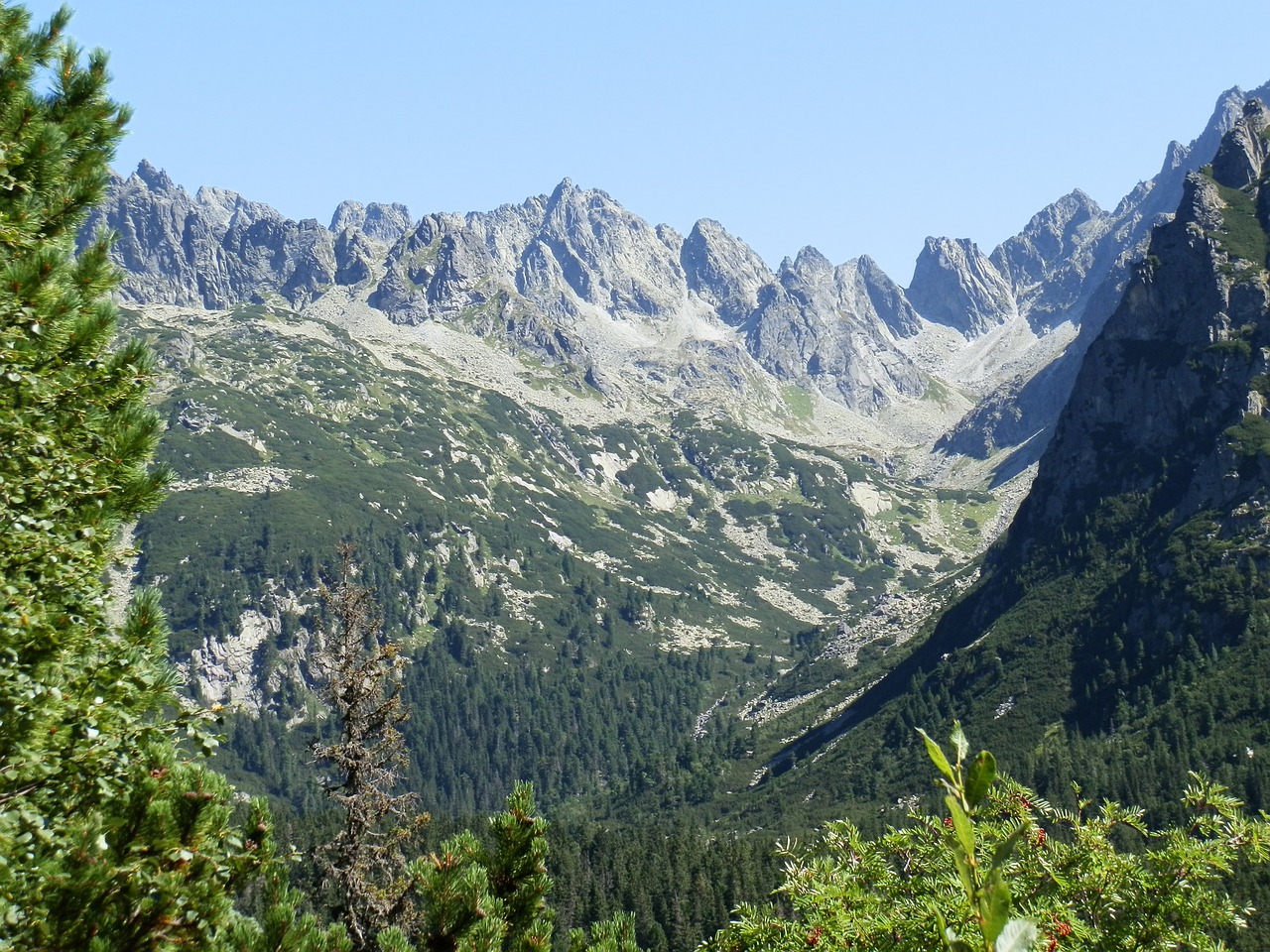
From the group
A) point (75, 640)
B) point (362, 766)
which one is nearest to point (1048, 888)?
point (75, 640)

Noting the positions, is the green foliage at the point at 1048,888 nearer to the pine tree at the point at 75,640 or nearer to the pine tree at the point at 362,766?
the pine tree at the point at 75,640

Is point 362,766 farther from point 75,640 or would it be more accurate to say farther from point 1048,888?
point 1048,888

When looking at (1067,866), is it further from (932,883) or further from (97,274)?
(97,274)

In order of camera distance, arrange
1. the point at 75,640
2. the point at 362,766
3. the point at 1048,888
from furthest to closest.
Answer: the point at 362,766 < the point at 1048,888 < the point at 75,640

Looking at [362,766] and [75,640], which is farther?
[362,766]

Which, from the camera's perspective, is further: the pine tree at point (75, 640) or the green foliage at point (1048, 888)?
the green foliage at point (1048, 888)

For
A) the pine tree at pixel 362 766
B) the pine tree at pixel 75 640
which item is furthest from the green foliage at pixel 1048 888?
the pine tree at pixel 362 766

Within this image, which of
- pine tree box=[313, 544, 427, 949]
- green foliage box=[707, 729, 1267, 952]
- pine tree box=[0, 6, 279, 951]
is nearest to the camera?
pine tree box=[0, 6, 279, 951]

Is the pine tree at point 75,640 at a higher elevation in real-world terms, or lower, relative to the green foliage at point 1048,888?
higher

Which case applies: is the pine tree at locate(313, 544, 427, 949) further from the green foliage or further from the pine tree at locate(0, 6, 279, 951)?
the pine tree at locate(0, 6, 279, 951)

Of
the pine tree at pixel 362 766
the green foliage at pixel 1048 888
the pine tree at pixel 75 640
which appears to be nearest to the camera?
the pine tree at pixel 75 640

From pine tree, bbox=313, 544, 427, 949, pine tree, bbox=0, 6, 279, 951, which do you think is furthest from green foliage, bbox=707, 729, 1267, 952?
pine tree, bbox=313, 544, 427, 949

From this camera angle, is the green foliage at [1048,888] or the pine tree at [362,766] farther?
the pine tree at [362,766]

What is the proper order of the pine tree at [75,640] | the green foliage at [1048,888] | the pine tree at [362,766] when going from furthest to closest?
the pine tree at [362,766] → the green foliage at [1048,888] → the pine tree at [75,640]
